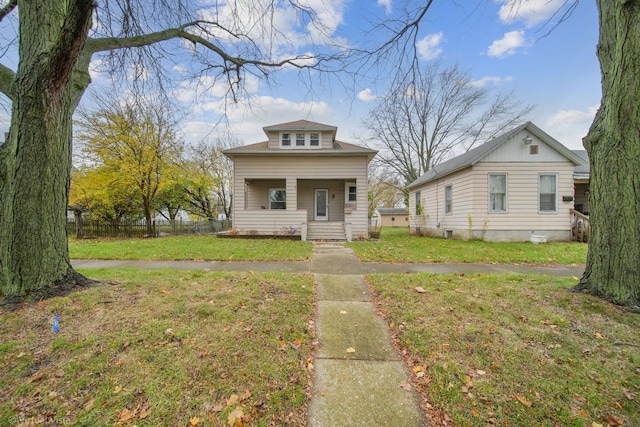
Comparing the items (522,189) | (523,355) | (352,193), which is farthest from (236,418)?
(522,189)

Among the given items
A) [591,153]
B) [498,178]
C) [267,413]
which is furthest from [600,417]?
[498,178]

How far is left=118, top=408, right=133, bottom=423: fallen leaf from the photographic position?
71.7 inches

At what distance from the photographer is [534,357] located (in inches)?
99.0

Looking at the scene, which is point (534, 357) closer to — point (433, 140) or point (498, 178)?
point (498, 178)

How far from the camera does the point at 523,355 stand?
2543 mm

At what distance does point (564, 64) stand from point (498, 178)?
6802 mm

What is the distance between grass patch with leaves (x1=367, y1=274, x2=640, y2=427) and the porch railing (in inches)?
422

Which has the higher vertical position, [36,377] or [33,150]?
[33,150]

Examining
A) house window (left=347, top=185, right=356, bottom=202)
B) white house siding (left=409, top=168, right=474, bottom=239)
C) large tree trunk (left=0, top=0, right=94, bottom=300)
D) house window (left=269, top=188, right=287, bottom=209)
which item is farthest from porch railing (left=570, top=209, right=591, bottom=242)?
large tree trunk (left=0, top=0, right=94, bottom=300)

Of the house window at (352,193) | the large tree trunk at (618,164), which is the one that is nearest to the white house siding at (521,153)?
the house window at (352,193)

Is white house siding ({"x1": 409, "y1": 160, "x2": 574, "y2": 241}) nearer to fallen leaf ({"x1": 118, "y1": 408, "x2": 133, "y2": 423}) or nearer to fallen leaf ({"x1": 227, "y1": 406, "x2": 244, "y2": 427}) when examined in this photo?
fallen leaf ({"x1": 227, "y1": 406, "x2": 244, "y2": 427})

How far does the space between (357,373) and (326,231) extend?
33.7ft

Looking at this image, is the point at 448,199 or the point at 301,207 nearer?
the point at 448,199

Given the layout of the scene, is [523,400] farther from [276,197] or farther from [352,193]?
[276,197]
